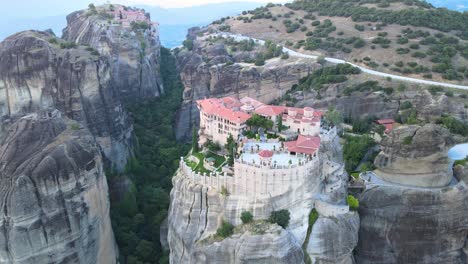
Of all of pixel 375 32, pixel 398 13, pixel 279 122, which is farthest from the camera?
pixel 398 13

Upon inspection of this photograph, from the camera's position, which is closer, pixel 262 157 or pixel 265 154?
pixel 262 157

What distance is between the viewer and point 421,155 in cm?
3875

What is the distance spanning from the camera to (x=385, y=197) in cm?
3847

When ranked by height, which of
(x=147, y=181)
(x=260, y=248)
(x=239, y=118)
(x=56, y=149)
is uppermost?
(x=239, y=118)

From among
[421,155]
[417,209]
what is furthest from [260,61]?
[417,209]

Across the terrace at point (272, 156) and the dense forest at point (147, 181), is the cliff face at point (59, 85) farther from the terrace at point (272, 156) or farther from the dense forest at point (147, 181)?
the terrace at point (272, 156)

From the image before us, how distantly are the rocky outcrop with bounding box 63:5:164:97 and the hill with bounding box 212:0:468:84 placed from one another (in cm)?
1719

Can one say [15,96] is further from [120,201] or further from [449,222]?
[449,222]

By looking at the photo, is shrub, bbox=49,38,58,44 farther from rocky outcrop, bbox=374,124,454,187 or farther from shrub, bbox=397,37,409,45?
shrub, bbox=397,37,409,45

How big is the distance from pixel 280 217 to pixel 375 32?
44922mm

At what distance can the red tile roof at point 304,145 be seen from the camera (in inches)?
1298

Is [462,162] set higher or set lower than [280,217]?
lower

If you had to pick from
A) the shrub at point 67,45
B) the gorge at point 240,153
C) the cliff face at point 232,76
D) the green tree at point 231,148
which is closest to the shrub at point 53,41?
the gorge at point 240,153

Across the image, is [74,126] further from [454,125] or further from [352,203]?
[454,125]
